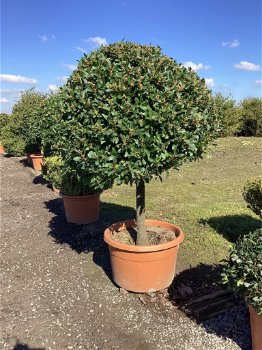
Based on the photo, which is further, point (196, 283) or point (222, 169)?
point (222, 169)

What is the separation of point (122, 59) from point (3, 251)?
→ 3.90m

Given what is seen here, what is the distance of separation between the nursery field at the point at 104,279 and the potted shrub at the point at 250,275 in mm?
588

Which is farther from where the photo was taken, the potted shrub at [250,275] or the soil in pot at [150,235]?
the soil in pot at [150,235]

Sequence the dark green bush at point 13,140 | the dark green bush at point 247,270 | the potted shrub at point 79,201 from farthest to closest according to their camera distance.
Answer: the dark green bush at point 13,140
the potted shrub at point 79,201
the dark green bush at point 247,270

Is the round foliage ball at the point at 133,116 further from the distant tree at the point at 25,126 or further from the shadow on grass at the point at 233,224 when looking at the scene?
the distant tree at the point at 25,126

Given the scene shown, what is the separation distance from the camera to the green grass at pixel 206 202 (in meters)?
5.59

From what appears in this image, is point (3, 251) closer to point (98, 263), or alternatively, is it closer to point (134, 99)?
point (98, 263)

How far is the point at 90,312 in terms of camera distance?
4.23m

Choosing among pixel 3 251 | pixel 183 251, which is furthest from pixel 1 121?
pixel 183 251

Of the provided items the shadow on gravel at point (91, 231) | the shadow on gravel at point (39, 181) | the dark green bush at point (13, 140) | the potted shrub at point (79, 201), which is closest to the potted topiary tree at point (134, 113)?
the shadow on gravel at point (91, 231)

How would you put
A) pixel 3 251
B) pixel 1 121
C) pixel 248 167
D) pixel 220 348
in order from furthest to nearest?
pixel 1 121 → pixel 248 167 → pixel 3 251 → pixel 220 348

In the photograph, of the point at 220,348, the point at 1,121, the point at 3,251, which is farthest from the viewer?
the point at 1,121

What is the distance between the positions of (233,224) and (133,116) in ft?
11.7

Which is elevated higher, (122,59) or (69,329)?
(122,59)
